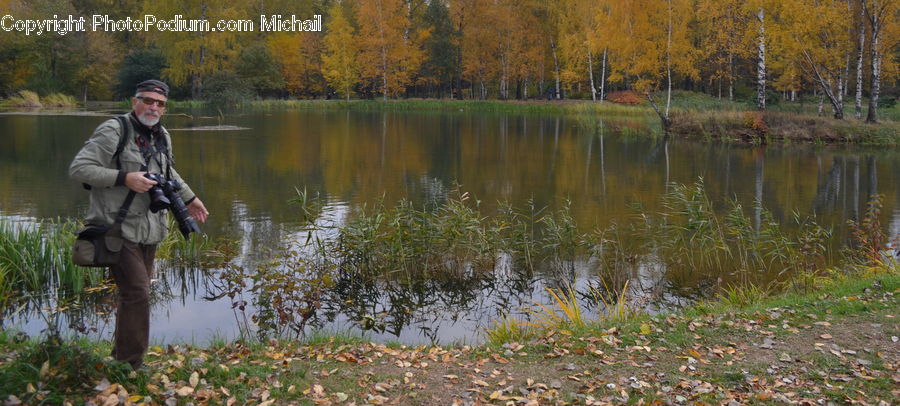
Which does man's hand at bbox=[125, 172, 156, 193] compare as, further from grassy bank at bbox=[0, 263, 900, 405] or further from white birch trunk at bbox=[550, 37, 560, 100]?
white birch trunk at bbox=[550, 37, 560, 100]

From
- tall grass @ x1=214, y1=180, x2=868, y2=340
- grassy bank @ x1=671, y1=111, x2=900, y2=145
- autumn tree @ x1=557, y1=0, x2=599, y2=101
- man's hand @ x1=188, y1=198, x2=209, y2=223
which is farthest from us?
autumn tree @ x1=557, y1=0, x2=599, y2=101

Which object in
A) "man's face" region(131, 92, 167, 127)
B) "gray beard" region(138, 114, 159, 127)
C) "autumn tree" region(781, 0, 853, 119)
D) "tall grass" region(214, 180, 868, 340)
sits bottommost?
"tall grass" region(214, 180, 868, 340)

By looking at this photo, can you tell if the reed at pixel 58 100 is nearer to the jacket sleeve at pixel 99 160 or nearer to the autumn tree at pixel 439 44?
the autumn tree at pixel 439 44

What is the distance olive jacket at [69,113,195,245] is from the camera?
4.75 meters

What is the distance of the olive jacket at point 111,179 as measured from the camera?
15.6ft

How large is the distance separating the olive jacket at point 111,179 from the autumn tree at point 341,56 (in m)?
62.5

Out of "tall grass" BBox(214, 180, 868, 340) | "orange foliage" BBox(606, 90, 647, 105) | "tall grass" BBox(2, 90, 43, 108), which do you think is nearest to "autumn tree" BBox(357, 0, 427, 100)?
"orange foliage" BBox(606, 90, 647, 105)

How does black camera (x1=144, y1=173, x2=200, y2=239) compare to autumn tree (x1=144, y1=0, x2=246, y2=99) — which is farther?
autumn tree (x1=144, y1=0, x2=246, y2=99)

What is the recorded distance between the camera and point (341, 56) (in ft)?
219

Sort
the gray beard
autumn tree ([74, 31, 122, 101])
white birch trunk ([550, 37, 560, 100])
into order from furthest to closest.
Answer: autumn tree ([74, 31, 122, 101]), white birch trunk ([550, 37, 560, 100]), the gray beard

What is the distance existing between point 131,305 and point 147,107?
4.32ft

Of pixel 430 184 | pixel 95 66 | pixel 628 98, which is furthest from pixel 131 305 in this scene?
pixel 95 66

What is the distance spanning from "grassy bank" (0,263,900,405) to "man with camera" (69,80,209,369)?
34 cm

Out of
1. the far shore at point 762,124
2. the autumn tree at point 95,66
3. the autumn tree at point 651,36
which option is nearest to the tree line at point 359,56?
the autumn tree at point 95,66
